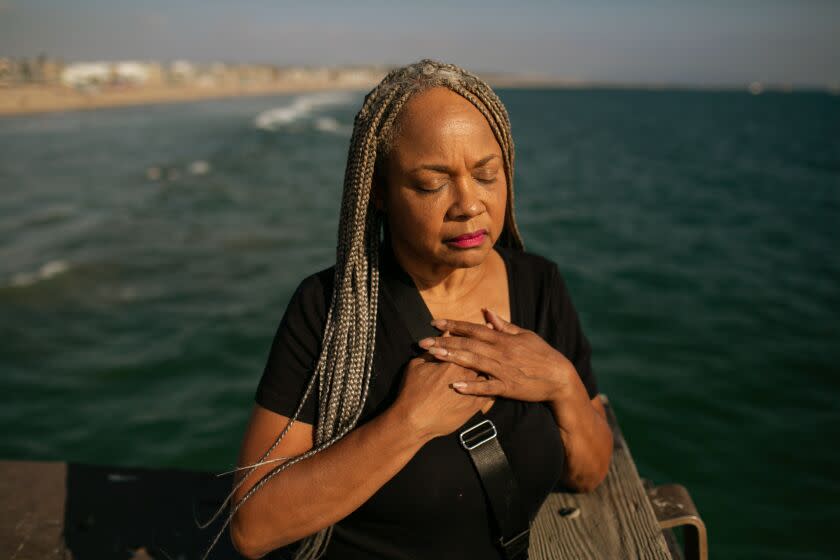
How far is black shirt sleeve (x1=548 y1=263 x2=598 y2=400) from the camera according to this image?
90.4 inches

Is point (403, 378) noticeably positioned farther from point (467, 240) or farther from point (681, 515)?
point (681, 515)

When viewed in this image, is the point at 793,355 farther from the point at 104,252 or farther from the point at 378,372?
the point at 104,252

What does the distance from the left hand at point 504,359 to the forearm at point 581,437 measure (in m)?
0.06

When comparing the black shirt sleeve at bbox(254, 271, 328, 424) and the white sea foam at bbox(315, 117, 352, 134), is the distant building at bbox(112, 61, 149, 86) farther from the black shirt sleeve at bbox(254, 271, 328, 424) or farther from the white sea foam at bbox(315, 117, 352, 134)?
the black shirt sleeve at bbox(254, 271, 328, 424)

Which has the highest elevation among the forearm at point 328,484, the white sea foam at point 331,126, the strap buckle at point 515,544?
the forearm at point 328,484

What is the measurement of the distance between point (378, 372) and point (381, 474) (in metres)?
0.33

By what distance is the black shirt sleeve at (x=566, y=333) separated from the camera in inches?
90.4

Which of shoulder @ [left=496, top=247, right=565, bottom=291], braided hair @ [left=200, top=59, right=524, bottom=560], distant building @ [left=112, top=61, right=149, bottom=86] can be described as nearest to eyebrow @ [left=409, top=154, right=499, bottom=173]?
braided hair @ [left=200, top=59, right=524, bottom=560]

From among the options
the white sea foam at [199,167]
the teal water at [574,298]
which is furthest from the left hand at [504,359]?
the white sea foam at [199,167]

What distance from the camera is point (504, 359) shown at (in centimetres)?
197

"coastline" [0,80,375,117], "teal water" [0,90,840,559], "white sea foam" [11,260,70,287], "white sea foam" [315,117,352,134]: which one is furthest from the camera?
"coastline" [0,80,375,117]

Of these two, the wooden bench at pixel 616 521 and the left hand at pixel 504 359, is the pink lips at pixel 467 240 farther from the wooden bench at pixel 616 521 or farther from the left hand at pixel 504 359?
the wooden bench at pixel 616 521

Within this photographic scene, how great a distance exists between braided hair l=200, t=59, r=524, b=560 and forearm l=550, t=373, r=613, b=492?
0.70 metres

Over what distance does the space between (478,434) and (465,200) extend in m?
0.73
